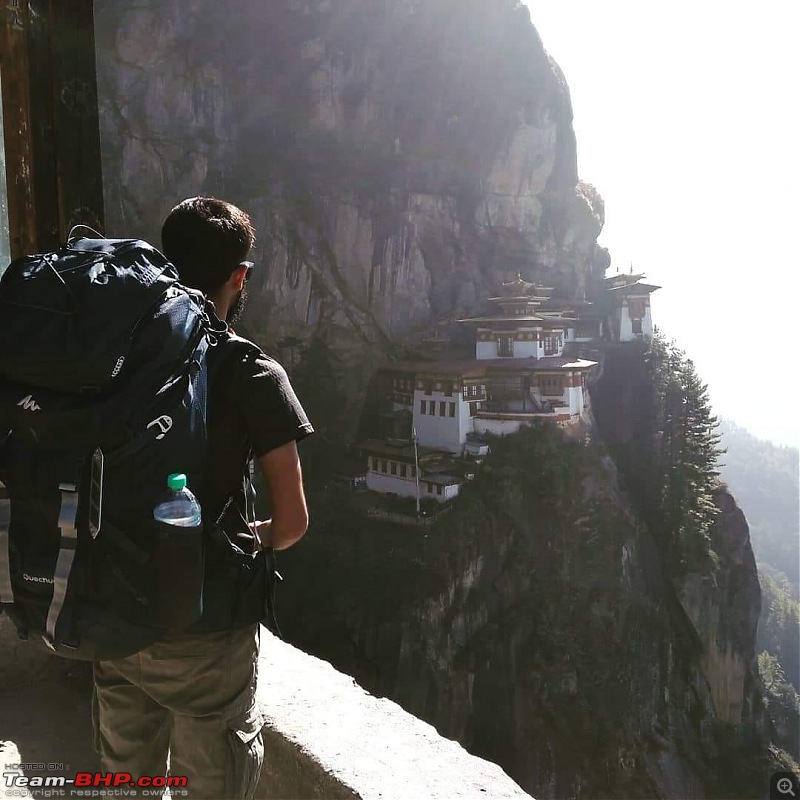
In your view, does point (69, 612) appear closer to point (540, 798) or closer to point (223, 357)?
point (223, 357)

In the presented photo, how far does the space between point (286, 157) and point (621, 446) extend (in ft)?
34.6

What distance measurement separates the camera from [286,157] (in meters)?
17.4

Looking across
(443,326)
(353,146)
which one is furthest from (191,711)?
(353,146)

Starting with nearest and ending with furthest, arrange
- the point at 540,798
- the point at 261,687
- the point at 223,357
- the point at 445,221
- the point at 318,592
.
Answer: the point at 223,357 < the point at 261,687 < the point at 540,798 < the point at 318,592 < the point at 445,221

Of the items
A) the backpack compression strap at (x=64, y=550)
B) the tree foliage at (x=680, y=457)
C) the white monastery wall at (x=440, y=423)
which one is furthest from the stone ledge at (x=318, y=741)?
the tree foliage at (x=680, y=457)

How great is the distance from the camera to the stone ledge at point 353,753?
114 cm

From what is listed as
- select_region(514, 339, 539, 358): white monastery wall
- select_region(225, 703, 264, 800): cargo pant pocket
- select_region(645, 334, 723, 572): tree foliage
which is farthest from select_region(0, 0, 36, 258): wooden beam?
select_region(645, 334, 723, 572): tree foliage

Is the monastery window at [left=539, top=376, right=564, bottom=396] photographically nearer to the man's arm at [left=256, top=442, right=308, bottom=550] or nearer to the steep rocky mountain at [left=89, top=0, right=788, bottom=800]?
the steep rocky mountain at [left=89, top=0, right=788, bottom=800]

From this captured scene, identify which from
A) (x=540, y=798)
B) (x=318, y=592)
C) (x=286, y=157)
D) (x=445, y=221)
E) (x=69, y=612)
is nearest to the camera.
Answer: (x=69, y=612)

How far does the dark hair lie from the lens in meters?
0.84

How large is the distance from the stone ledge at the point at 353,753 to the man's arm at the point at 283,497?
0.50 metres

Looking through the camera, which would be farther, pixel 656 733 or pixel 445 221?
pixel 445 221

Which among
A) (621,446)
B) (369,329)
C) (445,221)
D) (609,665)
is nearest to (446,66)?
(445,221)

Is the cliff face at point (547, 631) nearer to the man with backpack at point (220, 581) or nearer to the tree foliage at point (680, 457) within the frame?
the tree foliage at point (680, 457)
